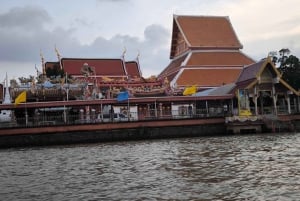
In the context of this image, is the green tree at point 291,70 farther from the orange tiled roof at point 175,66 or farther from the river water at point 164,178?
the river water at point 164,178

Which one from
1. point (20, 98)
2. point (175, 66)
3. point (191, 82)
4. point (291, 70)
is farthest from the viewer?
point (175, 66)

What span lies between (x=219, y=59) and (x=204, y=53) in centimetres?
182

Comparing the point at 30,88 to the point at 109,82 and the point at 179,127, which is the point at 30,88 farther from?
the point at 179,127

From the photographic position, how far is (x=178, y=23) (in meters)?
53.2

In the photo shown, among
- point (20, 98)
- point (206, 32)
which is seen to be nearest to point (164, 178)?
point (20, 98)

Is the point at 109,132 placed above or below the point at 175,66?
below

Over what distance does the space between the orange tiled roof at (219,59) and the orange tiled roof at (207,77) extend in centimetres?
89

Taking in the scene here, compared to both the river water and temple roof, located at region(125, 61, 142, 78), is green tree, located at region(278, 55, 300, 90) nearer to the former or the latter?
temple roof, located at region(125, 61, 142, 78)

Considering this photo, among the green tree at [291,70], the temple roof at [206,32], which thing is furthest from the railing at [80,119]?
the temple roof at [206,32]

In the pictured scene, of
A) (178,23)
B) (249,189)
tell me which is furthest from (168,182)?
(178,23)

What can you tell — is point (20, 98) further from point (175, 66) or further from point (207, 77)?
point (175, 66)

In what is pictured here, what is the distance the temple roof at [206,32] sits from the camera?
51.2 m

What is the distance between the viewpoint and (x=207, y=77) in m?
47.6

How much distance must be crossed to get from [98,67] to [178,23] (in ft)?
34.9
